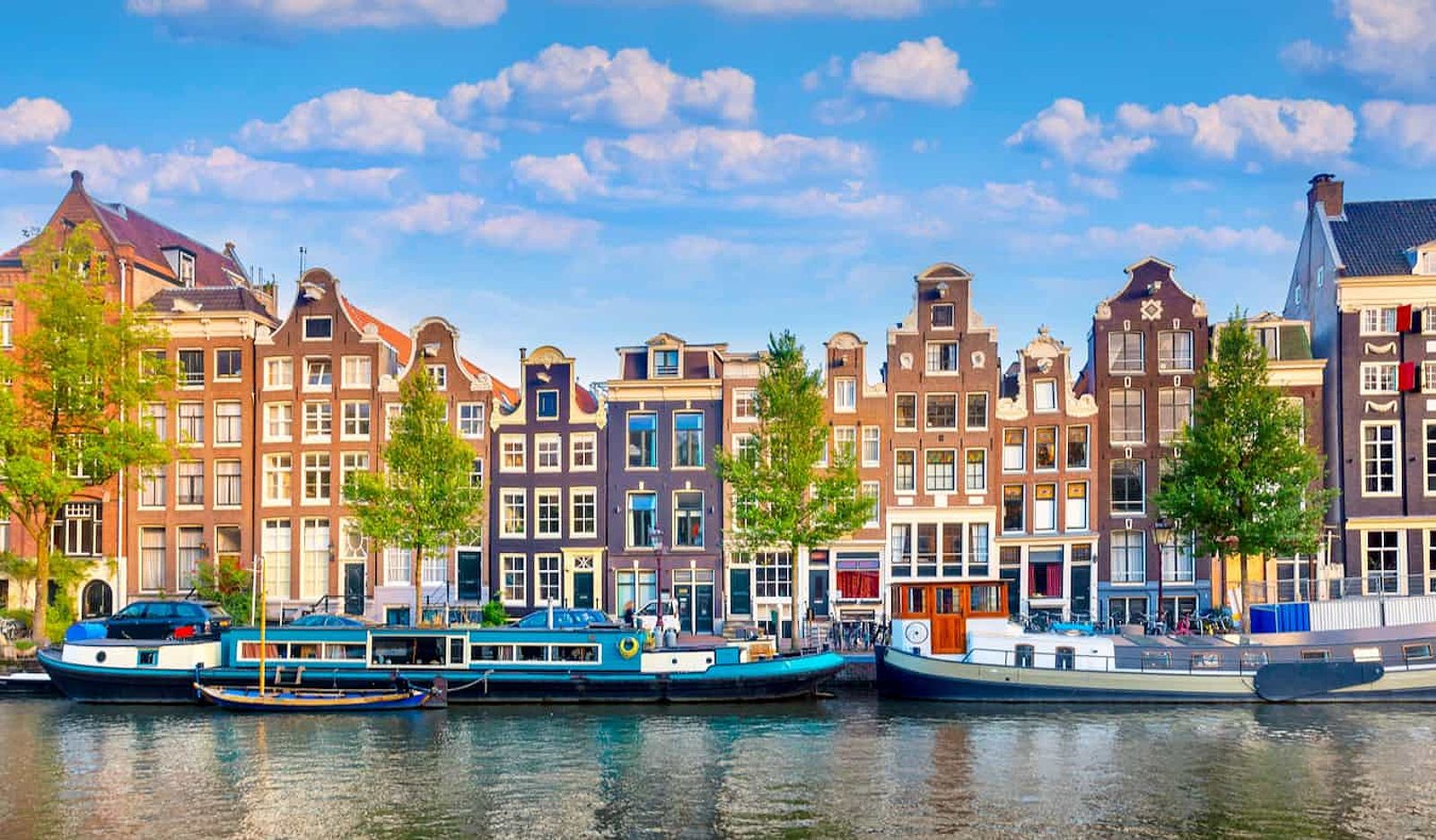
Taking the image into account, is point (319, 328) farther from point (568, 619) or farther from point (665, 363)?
point (568, 619)

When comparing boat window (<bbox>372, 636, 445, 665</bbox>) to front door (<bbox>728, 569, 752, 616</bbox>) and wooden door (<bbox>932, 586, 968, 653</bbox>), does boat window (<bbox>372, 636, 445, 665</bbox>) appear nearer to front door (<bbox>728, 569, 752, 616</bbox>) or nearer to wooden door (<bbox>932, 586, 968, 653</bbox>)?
wooden door (<bbox>932, 586, 968, 653</bbox>)

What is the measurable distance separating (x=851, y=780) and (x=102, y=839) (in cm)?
1583

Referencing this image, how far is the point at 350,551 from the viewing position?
62.8m

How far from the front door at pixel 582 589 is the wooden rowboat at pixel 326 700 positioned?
16.6 meters

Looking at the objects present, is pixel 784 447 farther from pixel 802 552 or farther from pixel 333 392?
pixel 333 392

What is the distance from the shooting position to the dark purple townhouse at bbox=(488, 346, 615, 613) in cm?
6216

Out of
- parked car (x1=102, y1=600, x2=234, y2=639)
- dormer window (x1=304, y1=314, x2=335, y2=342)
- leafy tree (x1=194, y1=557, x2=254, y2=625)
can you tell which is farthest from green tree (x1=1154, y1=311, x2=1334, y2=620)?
leafy tree (x1=194, y1=557, x2=254, y2=625)

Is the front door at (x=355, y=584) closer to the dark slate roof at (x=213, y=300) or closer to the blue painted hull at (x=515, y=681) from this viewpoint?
the dark slate roof at (x=213, y=300)

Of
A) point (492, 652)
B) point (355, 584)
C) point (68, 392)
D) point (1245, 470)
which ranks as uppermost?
point (68, 392)

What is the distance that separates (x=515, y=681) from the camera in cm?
4672

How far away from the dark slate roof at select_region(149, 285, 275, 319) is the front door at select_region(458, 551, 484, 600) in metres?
14.4

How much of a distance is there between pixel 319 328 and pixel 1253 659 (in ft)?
132

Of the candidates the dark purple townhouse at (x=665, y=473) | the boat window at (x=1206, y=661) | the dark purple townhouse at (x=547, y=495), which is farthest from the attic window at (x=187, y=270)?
the boat window at (x=1206, y=661)

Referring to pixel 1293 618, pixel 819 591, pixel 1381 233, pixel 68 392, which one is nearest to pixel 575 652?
pixel 819 591
